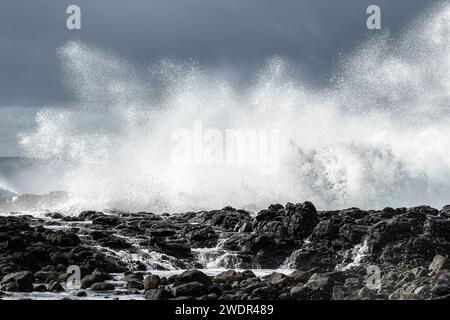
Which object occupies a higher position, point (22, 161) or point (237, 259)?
point (22, 161)

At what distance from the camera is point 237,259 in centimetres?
3684

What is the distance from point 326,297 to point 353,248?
A: 14.0m

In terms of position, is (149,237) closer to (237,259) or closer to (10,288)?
(237,259)

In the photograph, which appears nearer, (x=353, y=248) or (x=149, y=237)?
(x=353, y=248)

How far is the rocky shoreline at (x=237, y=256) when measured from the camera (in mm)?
23156

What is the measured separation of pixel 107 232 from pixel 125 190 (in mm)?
36054

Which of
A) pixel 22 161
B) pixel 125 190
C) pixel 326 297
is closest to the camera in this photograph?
pixel 326 297

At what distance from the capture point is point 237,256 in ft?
122

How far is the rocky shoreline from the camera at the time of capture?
23.2 metres
